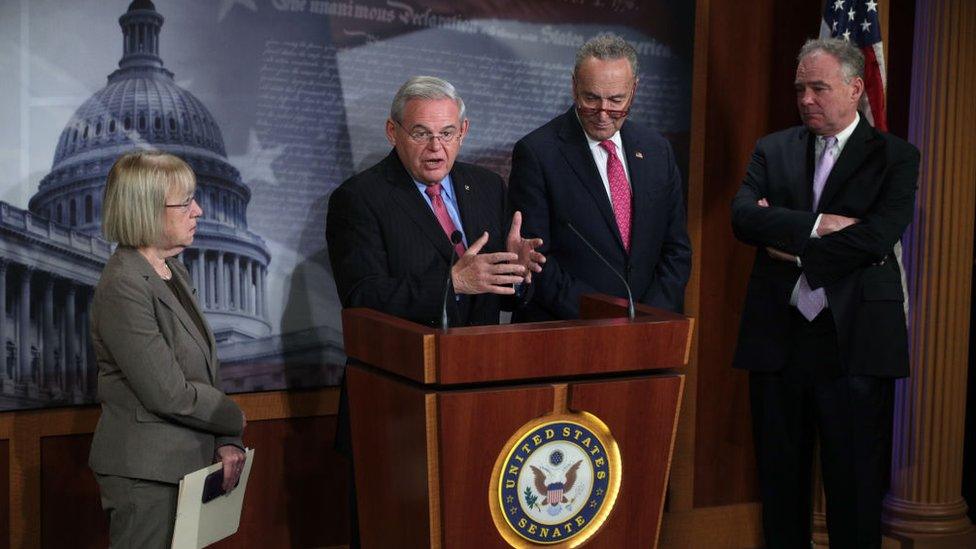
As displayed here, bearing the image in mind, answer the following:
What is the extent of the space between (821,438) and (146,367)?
222cm

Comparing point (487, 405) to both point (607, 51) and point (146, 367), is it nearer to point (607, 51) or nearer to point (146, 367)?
point (146, 367)

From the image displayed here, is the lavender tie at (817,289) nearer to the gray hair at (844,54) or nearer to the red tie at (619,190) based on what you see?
the gray hair at (844,54)

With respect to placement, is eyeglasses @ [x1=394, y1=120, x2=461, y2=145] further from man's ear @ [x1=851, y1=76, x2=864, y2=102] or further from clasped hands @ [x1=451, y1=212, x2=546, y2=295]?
man's ear @ [x1=851, y1=76, x2=864, y2=102]

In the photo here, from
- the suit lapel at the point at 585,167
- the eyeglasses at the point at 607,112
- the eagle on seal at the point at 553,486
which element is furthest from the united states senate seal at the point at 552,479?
the eyeglasses at the point at 607,112

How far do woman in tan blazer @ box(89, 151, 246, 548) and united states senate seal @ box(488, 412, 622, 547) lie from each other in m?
0.84

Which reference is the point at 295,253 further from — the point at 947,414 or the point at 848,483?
the point at 947,414

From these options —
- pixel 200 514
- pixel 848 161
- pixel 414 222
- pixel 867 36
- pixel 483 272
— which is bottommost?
pixel 200 514

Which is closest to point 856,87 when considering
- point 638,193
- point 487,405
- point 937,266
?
point 638,193

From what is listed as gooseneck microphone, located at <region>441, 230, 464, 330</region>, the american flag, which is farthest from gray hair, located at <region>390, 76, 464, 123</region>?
the american flag

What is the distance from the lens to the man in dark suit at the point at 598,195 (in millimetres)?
3523

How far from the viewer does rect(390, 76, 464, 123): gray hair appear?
3.14 m

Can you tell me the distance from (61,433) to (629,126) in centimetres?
197

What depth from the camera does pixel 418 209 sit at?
3.14 meters

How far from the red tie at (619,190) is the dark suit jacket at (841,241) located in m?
0.39
